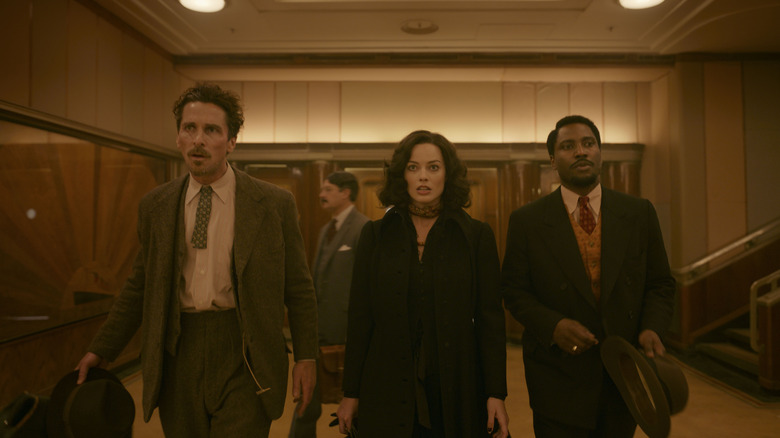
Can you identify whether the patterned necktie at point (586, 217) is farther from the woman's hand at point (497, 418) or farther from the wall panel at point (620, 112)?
the wall panel at point (620, 112)

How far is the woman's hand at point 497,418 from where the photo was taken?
1.52 m

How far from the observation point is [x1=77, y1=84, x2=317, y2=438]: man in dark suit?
1.53 m

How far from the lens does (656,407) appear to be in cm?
136

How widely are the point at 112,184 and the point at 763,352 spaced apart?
249 inches

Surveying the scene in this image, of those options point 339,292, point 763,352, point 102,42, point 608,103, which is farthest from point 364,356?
point 608,103

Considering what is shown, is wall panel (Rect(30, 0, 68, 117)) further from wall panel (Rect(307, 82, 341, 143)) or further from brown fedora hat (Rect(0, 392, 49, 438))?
brown fedora hat (Rect(0, 392, 49, 438))

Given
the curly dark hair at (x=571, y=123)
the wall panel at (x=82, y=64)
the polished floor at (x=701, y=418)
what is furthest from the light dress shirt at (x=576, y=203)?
the wall panel at (x=82, y=64)

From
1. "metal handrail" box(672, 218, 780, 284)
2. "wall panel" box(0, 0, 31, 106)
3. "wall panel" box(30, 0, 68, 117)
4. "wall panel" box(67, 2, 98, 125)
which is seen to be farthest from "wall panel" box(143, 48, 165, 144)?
"metal handrail" box(672, 218, 780, 284)

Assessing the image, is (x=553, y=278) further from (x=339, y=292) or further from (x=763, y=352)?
(x=763, y=352)

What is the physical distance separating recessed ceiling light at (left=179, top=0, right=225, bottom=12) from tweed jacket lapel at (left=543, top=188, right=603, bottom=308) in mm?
3952

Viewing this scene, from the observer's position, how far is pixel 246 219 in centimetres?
162

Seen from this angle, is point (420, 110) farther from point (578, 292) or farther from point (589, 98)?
point (578, 292)

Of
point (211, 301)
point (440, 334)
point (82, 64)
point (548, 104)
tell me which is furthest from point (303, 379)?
point (548, 104)

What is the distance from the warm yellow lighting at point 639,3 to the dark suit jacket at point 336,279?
11.5ft
